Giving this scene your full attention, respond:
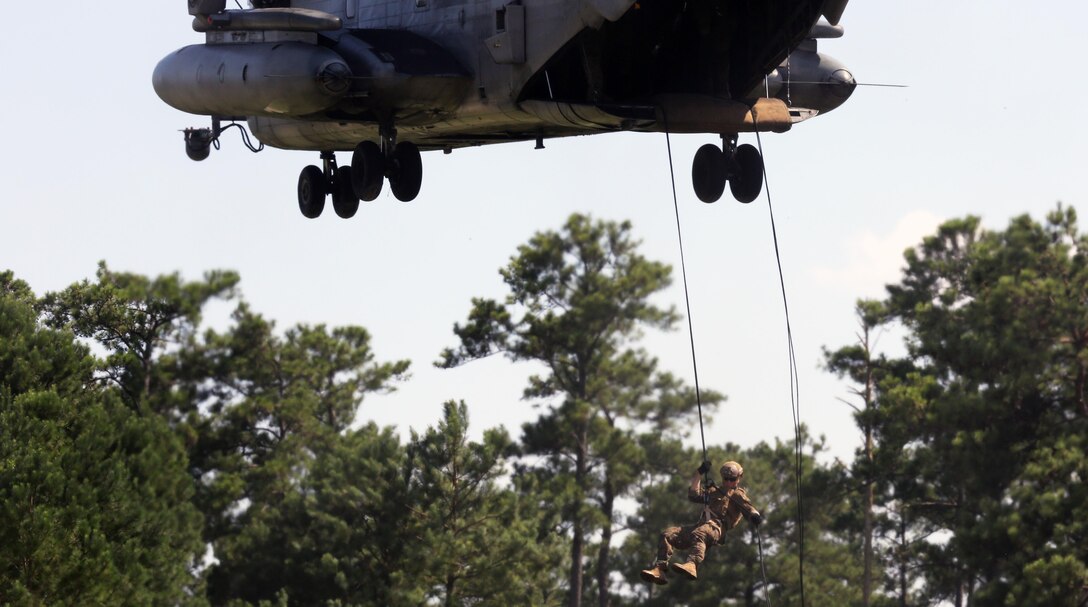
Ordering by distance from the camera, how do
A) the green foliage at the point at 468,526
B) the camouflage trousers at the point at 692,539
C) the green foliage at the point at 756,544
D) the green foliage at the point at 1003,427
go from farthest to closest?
1. the green foliage at the point at 756,544
2. the green foliage at the point at 468,526
3. the green foliage at the point at 1003,427
4. the camouflage trousers at the point at 692,539

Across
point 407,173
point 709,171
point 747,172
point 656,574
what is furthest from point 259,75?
point 656,574

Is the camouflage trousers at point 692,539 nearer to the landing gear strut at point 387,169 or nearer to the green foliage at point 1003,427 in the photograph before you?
the landing gear strut at point 387,169

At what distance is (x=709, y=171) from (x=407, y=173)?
3612 millimetres

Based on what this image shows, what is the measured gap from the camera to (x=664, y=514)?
209 ft

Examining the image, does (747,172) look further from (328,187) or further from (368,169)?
(328,187)

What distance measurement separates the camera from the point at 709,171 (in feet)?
88.0

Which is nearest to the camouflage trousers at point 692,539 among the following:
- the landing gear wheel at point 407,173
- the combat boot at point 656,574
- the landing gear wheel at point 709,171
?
the combat boot at point 656,574

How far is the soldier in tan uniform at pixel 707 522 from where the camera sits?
2206cm

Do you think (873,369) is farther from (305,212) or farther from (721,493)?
(721,493)

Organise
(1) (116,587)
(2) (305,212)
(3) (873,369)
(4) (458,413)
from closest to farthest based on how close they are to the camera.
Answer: (2) (305,212) < (1) (116,587) < (4) (458,413) < (3) (873,369)

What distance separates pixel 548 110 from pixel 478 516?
30.0 metres

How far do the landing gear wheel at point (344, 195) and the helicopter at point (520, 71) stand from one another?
1372 mm

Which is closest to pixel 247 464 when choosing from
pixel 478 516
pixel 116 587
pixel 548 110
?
pixel 478 516

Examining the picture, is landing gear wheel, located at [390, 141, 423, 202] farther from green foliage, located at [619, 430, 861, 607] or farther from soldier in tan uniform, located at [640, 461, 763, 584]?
green foliage, located at [619, 430, 861, 607]
